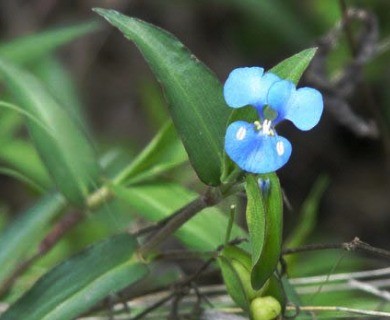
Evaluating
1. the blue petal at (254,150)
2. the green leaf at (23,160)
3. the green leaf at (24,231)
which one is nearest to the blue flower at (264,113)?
the blue petal at (254,150)

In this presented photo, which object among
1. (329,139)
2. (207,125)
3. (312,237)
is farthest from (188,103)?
(329,139)

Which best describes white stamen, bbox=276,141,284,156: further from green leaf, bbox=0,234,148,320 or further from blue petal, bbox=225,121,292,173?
green leaf, bbox=0,234,148,320

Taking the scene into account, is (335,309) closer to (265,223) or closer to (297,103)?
(265,223)

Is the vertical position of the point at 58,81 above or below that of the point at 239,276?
above

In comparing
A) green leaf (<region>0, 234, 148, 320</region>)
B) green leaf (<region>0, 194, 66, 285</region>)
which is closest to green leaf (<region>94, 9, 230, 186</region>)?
green leaf (<region>0, 234, 148, 320</region>)

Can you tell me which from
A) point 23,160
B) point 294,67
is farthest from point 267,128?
point 23,160

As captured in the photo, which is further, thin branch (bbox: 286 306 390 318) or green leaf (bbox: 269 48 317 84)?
thin branch (bbox: 286 306 390 318)
